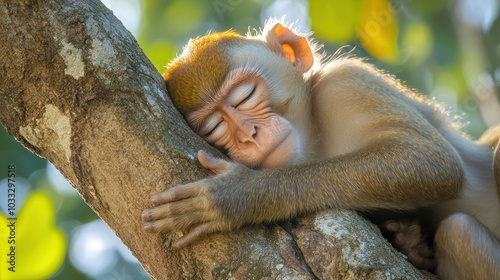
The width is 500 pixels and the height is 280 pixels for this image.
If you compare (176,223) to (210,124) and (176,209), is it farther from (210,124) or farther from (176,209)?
(210,124)

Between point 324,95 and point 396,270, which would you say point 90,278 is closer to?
point 324,95

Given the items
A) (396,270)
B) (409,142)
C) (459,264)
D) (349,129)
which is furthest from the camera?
(349,129)

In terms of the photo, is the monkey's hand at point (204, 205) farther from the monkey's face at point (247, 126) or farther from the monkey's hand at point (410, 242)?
the monkey's hand at point (410, 242)

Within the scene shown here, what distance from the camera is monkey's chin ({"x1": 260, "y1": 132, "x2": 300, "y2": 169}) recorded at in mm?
5277

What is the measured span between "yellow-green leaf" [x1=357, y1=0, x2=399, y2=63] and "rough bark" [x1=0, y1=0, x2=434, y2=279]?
3340mm

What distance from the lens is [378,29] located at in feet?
23.2

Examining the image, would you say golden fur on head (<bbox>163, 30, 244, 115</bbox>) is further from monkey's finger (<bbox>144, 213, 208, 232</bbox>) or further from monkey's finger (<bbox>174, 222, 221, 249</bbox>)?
monkey's finger (<bbox>174, 222, 221, 249</bbox>)

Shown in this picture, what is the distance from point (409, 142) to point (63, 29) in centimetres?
273

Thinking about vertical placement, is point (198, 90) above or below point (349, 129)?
above

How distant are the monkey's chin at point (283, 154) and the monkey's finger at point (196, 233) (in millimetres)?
1432

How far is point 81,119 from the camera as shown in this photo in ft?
12.7

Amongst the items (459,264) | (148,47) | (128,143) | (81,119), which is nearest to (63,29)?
(81,119)

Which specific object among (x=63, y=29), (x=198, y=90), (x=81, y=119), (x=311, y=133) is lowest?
(x=311, y=133)

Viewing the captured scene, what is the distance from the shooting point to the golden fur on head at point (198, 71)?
5438 mm
